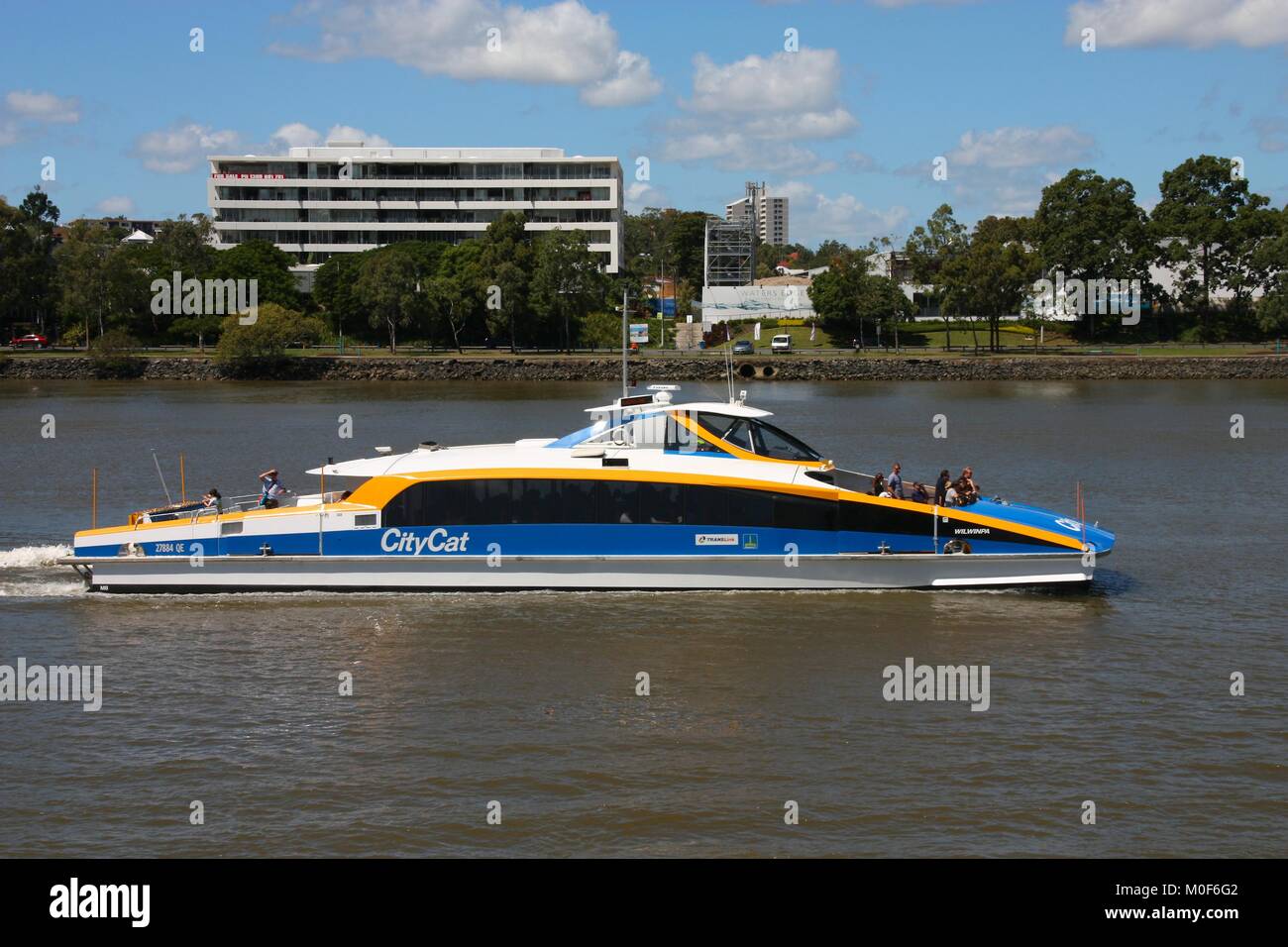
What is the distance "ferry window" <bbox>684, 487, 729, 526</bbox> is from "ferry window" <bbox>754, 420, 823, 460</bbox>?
5.24 feet

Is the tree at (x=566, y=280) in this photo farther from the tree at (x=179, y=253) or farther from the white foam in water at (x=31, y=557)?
the white foam in water at (x=31, y=557)

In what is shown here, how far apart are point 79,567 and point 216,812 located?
10.7 meters

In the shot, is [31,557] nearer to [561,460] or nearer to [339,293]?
[561,460]

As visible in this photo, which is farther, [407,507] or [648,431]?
[648,431]

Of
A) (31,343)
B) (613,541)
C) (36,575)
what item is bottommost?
(36,575)

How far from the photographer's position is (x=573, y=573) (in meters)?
23.4

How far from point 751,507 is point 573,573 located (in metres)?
3.41

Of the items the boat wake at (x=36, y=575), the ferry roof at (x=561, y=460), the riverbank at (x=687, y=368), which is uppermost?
the riverbank at (x=687, y=368)

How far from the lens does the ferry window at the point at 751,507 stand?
23016mm

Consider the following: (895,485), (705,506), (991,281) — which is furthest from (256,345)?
(895,485)

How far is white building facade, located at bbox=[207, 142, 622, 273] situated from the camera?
134m

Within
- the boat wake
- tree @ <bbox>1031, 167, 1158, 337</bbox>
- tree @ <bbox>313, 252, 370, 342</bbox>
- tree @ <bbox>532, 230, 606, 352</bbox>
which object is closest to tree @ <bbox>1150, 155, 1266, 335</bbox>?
tree @ <bbox>1031, 167, 1158, 337</bbox>

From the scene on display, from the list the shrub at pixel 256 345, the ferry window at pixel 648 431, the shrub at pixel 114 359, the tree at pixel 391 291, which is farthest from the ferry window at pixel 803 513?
the shrub at pixel 114 359

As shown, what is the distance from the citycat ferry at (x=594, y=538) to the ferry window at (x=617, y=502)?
25 millimetres
